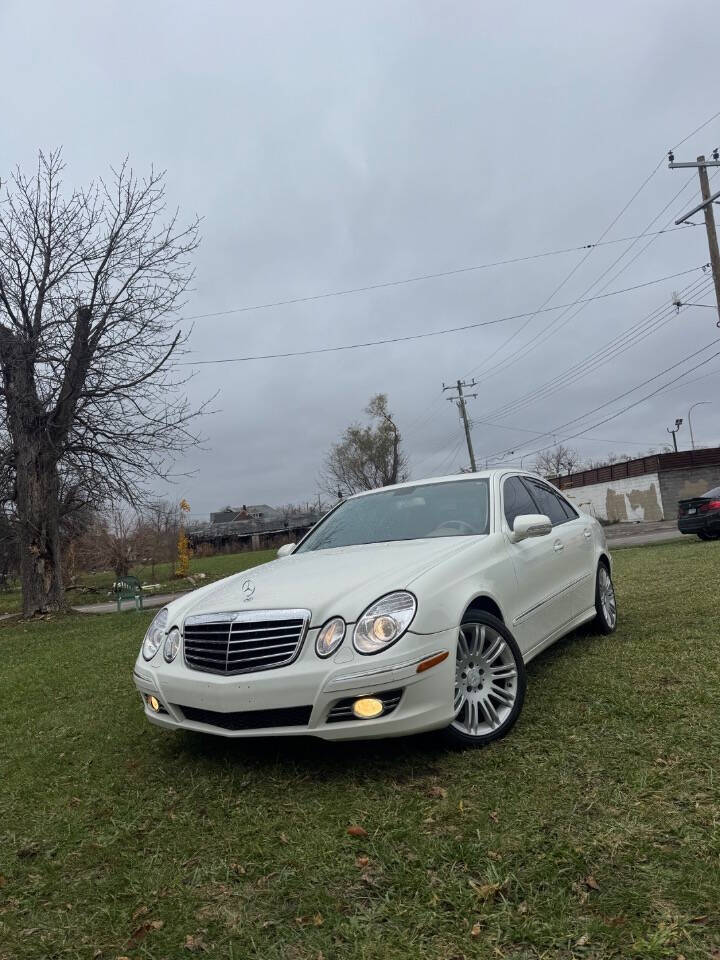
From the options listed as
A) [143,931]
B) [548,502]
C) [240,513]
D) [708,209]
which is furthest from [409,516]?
[240,513]

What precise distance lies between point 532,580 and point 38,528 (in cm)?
1302

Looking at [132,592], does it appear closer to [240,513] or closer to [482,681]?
[482,681]

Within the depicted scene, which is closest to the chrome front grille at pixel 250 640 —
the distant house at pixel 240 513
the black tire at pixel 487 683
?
the black tire at pixel 487 683

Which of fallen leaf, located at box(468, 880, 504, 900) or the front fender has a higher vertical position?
the front fender

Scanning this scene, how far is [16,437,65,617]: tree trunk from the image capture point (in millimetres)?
14445

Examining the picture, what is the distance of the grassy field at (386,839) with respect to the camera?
6.89 ft

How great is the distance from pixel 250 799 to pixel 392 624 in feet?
3.33

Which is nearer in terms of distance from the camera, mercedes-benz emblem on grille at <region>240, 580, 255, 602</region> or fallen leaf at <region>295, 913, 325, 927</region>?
fallen leaf at <region>295, 913, 325, 927</region>

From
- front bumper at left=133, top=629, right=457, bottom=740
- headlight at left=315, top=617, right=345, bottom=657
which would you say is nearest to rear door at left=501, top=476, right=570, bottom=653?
front bumper at left=133, top=629, right=457, bottom=740

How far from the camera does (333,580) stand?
141 inches

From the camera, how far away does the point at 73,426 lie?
47.7 ft

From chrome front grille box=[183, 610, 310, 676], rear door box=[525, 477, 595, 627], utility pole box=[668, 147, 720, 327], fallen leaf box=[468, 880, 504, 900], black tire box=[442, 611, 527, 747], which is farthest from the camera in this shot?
utility pole box=[668, 147, 720, 327]

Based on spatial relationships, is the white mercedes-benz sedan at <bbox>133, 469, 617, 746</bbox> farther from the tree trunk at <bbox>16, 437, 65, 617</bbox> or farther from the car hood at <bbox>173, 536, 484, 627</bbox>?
the tree trunk at <bbox>16, 437, 65, 617</bbox>

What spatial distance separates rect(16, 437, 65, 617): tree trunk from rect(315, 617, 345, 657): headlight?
12992 millimetres
